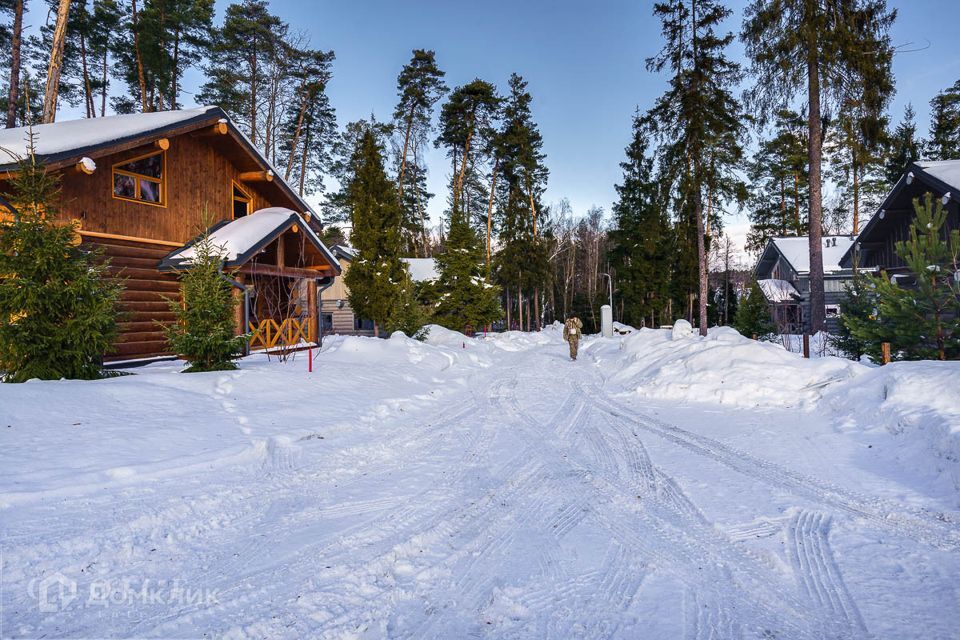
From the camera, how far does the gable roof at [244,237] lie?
12.6m

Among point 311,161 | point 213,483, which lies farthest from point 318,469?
point 311,161

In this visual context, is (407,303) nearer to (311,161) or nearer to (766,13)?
(766,13)

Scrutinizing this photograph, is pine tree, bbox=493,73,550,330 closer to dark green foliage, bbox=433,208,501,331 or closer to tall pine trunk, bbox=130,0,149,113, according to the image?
dark green foliage, bbox=433,208,501,331

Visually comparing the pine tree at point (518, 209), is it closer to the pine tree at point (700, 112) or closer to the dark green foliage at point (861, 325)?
the pine tree at point (700, 112)

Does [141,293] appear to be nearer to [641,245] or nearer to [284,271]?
[284,271]

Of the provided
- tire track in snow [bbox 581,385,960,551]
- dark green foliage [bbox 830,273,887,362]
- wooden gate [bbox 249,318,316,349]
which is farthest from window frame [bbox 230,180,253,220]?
dark green foliage [bbox 830,273,887,362]

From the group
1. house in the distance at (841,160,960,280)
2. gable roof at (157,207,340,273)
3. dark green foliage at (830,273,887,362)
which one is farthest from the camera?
house in the distance at (841,160,960,280)

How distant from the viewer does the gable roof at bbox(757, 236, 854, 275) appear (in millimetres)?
28516

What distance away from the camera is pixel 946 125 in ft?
95.6

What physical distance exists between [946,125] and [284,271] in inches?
1569

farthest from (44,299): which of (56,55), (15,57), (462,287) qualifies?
(462,287)

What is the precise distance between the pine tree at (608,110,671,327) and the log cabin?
23717mm

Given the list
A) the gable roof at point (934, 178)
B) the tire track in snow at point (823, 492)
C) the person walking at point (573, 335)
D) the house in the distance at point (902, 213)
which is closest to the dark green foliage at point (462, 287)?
the person walking at point (573, 335)

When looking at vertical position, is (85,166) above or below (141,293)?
above
